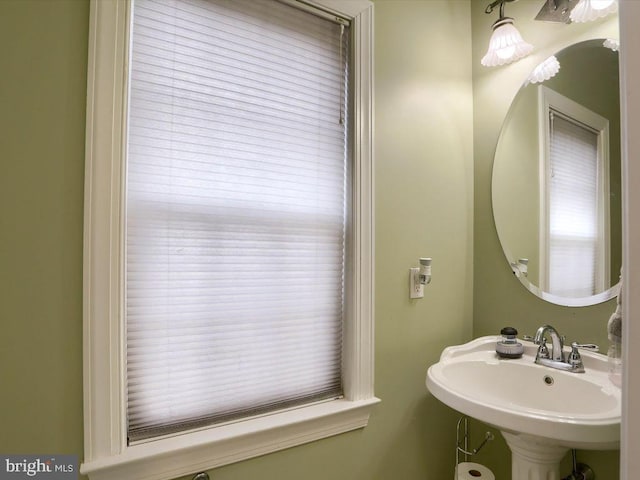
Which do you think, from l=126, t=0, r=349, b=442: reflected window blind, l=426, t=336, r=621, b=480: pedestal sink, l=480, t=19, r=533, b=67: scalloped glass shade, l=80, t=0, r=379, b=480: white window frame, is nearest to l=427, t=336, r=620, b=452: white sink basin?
l=426, t=336, r=621, b=480: pedestal sink

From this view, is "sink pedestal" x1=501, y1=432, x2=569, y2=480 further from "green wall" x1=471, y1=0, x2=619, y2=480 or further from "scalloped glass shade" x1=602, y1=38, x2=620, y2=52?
"scalloped glass shade" x1=602, y1=38, x2=620, y2=52

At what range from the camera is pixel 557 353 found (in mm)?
1299

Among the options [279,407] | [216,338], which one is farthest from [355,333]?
[216,338]

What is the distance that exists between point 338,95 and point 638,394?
1238 mm

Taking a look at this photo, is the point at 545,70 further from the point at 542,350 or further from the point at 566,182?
the point at 542,350

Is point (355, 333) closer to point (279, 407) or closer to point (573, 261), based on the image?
point (279, 407)

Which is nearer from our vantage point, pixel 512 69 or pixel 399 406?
pixel 399 406

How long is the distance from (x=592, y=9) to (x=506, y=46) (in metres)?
0.29

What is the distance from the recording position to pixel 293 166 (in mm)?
1258

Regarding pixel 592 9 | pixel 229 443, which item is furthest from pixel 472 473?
pixel 592 9

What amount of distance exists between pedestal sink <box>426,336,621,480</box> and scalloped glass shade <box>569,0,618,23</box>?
123cm

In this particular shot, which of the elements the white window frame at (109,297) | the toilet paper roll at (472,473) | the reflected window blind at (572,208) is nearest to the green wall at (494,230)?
the reflected window blind at (572,208)

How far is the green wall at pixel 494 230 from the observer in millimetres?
1312
